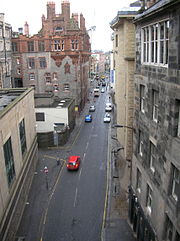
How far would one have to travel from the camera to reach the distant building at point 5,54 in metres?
55.1

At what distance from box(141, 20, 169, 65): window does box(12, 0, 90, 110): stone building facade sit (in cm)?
4444

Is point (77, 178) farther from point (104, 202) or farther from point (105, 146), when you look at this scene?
point (105, 146)

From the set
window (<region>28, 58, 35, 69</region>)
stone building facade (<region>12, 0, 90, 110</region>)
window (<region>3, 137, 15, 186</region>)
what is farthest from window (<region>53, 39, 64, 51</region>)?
window (<region>3, 137, 15, 186</region>)

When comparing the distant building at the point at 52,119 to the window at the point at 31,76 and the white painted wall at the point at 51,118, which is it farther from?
the window at the point at 31,76

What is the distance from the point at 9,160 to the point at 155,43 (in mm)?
14971

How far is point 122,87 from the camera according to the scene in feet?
111

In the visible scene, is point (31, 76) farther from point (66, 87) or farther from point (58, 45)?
point (58, 45)

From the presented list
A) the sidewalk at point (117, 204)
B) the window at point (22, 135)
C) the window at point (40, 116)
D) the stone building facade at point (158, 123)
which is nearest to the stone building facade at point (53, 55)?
the window at point (40, 116)

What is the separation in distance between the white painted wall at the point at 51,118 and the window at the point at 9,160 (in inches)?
956

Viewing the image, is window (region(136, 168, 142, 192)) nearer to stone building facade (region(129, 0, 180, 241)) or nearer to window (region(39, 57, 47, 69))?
stone building facade (region(129, 0, 180, 241))

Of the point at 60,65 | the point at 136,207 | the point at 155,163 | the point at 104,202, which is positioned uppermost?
the point at 60,65

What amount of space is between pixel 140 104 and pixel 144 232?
9.74 metres

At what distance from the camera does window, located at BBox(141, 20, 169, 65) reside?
44.7ft

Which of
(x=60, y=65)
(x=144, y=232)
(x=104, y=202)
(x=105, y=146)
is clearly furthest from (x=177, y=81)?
(x=60, y=65)
